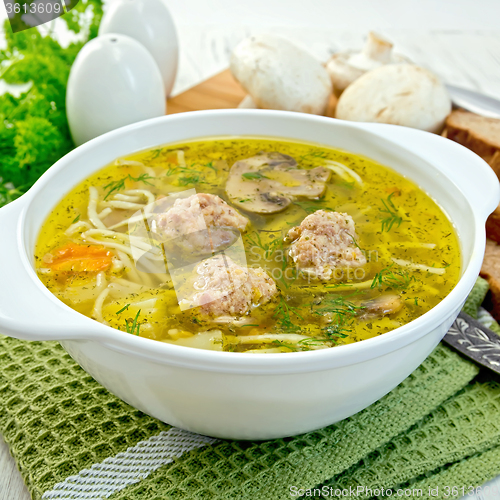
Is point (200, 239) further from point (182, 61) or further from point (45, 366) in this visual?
point (182, 61)

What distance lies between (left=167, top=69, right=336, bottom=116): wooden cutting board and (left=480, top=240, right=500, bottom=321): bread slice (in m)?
2.09

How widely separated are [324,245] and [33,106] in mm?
2821

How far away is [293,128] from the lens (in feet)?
12.1

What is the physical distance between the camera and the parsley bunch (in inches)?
160

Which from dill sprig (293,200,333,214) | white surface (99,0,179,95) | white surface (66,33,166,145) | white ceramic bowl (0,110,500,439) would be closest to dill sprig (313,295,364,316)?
white ceramic bowl (0,110,500,439)

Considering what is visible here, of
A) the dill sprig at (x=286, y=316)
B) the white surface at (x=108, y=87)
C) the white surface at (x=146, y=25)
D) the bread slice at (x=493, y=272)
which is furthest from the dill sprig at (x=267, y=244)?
the white surface at (x=146, y=25)

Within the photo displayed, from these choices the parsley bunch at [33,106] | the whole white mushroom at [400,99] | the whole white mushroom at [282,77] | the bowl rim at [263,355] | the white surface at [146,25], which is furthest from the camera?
the white surface at [146,25]

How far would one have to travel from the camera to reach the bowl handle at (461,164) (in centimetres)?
268

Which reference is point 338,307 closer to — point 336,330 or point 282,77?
point 336,330

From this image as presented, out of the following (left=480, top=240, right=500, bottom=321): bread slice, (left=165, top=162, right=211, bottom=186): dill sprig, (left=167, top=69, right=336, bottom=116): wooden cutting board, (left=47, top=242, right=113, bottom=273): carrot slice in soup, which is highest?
(left=47, top=242, right=113, bottom=273): carrot slice in soup

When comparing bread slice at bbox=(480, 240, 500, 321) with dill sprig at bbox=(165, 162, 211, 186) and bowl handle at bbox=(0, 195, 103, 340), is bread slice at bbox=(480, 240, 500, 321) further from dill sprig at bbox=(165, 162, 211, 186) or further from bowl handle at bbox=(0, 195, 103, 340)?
bowl handle at bbox=(0, 195, 103, 340)

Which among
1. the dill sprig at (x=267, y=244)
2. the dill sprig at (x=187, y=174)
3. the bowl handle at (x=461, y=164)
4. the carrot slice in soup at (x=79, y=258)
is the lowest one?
the dill sprig at (x=267, y=244)

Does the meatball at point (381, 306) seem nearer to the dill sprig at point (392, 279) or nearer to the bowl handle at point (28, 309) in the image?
the dill sprig at point (392, 279)

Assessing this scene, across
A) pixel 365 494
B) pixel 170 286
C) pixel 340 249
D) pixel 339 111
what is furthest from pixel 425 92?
pixel 365 494
